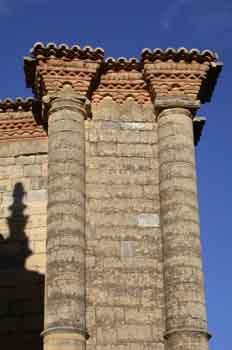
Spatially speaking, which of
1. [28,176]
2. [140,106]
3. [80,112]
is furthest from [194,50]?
[28,176]

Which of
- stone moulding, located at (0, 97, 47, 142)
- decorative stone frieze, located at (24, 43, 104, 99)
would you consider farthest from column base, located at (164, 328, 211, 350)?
stone moulding, located at (0, 97, 47, 142)

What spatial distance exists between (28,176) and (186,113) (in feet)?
9.90

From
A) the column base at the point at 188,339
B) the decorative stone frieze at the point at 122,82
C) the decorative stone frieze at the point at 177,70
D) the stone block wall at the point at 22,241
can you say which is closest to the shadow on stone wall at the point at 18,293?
the stone block wall at the point at 22,241

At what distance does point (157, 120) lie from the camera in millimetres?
12430

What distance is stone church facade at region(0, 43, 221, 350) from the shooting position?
10.6 m

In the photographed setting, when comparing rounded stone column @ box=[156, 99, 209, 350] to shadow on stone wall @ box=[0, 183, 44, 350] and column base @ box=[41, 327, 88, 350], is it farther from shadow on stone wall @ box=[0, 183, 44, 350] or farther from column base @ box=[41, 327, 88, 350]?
shadow on stone wall @ box=[0, 183, 44, 350]

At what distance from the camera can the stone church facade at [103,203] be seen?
10.6m

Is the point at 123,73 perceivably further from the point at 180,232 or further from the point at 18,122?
the point at 180,232

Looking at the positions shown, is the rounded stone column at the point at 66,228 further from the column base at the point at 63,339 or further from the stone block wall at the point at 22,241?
the stone block wall at the point at 22,241

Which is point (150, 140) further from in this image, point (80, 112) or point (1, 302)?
point (1, 302)

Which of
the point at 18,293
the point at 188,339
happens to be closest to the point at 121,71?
the point at 18,293

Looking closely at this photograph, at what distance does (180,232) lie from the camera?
36.5ft

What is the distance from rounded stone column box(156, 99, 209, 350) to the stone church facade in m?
0.02

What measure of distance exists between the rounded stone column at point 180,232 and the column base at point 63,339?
1226 mm
